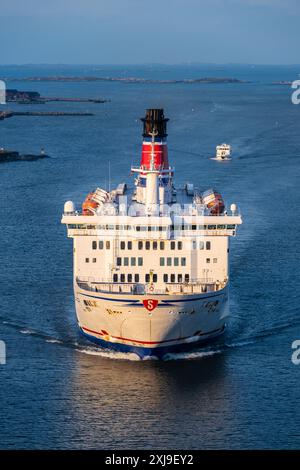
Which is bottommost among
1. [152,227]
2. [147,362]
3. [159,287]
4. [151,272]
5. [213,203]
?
[147,362]

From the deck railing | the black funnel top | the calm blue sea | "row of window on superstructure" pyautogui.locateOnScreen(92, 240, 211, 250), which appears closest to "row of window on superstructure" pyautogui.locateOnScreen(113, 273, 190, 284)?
the deck railing

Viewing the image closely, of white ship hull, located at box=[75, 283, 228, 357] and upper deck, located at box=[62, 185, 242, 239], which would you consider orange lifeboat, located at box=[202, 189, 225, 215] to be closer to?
upper deck, located at box=[62, 185, 242, 239]

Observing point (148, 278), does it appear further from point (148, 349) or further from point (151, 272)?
point (148, 349)

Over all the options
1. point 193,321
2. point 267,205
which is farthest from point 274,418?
point 267,205

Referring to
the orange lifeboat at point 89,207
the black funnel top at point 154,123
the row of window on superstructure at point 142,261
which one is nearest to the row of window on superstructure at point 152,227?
the row of window on superstructure at point 142,261

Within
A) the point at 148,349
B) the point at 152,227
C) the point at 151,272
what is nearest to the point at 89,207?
the point at 152,227
